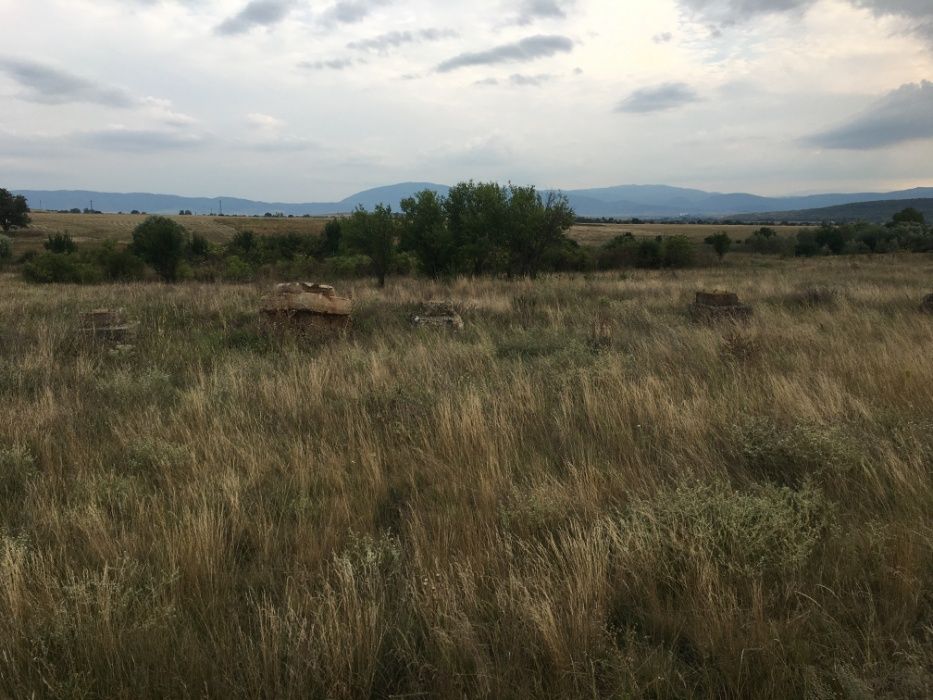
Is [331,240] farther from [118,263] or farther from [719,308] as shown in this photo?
[719,308]

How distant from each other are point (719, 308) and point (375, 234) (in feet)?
60.8

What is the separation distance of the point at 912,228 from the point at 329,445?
230 feet

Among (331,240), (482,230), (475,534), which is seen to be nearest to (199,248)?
(331,240)

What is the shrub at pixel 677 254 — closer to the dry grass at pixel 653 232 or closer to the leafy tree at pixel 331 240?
the dry grass at pixel 653 232

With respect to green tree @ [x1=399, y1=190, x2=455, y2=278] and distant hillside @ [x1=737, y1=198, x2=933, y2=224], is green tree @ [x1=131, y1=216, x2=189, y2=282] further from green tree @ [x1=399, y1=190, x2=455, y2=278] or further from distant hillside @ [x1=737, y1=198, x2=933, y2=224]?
distant hillside @ [x1=737, y1=198, x2=933, y2=224]

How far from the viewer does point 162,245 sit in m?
32.7

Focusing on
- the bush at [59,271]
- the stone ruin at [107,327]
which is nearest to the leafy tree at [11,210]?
the bush at [59,271]

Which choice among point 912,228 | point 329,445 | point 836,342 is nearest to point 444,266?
point 836,342

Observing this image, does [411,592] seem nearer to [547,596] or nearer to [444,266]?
[547,596]

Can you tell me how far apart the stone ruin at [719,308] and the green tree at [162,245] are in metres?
30.8

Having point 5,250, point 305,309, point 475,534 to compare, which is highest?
point 5,250

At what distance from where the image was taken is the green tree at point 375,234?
26.1 metres

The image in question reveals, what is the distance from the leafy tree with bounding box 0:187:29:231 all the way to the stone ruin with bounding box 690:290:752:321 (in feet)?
301

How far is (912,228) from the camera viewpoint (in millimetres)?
54969
